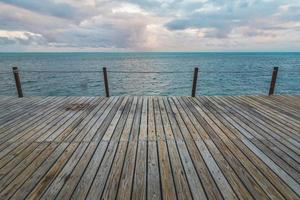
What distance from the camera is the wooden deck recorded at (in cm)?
196

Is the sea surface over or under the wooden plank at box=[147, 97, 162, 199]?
under

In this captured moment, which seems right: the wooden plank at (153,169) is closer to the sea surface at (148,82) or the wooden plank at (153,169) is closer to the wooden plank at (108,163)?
the wooden plank at (108,163)

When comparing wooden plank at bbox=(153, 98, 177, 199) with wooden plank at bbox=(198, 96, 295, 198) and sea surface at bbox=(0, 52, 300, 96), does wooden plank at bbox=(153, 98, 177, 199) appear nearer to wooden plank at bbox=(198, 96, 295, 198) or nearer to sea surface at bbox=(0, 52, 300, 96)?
wooden plank at bbox=(198, 96, 295, 198)

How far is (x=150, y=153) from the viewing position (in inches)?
104

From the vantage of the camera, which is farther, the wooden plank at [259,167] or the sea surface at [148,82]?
the sea surface at [148,82]

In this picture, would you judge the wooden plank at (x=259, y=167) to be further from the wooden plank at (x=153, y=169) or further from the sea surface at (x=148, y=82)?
the sea surface at (x=148, y=82)

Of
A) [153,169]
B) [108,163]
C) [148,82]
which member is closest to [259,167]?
[153,169]

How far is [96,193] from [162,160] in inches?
38.3

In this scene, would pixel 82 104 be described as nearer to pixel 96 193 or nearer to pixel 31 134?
pixel 31 134

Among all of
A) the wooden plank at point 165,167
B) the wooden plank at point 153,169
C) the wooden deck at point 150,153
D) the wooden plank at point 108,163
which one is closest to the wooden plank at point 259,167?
the wooden deck at point 150,153

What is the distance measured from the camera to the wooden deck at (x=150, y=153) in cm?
196

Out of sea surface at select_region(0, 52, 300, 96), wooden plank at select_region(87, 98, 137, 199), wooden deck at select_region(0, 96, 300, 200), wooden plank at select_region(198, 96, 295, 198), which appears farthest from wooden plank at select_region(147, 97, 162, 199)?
sea surface at select_region(0, 52, 300, 96)

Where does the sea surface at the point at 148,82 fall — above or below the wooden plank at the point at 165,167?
below

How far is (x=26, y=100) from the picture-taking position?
223 inches
